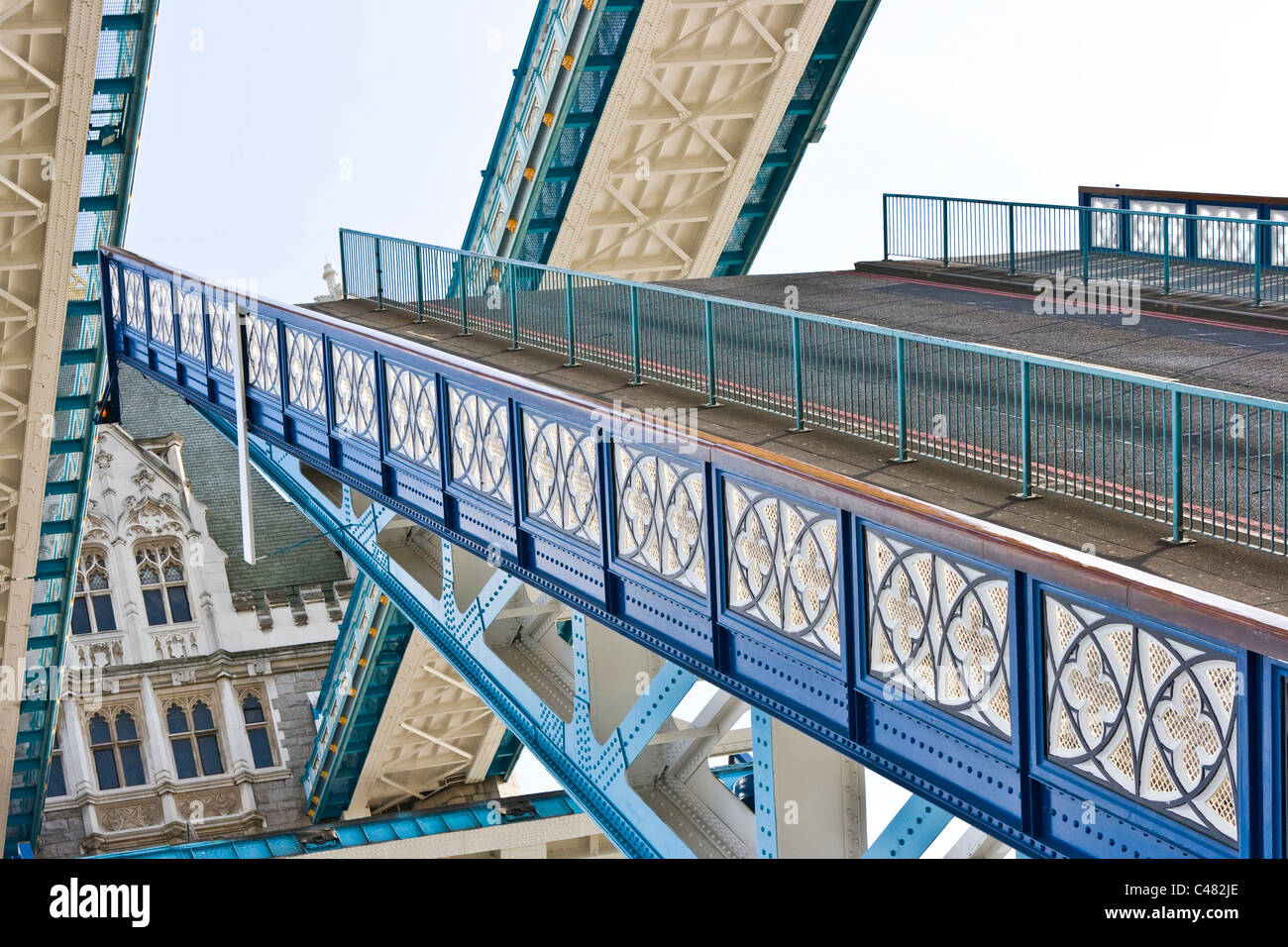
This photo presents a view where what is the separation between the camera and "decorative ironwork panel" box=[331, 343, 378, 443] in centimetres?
1919

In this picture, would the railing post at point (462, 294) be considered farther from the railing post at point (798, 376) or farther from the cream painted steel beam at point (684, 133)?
the railing post at point (798, 376)

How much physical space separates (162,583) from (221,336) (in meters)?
20.7

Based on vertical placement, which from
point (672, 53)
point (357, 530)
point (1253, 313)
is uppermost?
point (672, 53)

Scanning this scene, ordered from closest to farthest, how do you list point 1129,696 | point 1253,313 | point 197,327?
point 1129,696
point 1253,313
point 197,327

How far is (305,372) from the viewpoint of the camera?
21.0 metres

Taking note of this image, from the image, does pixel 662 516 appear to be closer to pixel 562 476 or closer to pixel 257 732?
pixel 562 476

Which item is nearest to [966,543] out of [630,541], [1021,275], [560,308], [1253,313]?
[630,541]

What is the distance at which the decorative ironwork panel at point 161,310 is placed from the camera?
25.4m

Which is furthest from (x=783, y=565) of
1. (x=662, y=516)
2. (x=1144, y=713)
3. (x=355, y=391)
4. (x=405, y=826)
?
(x=405, y=826)

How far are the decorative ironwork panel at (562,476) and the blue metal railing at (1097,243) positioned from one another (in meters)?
10.1

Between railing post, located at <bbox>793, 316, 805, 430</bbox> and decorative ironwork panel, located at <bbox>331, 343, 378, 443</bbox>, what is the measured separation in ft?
19.8

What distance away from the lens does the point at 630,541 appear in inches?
572
